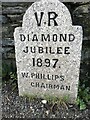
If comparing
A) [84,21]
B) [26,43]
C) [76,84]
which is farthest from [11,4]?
[76,84]

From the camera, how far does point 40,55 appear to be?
117 inches

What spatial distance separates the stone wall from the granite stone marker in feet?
1.01

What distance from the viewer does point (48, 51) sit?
2.93 meters

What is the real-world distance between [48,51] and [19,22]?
477 millimetres

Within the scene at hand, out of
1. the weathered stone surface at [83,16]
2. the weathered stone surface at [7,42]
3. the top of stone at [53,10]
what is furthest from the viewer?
the weathered stone surface at [7,42]

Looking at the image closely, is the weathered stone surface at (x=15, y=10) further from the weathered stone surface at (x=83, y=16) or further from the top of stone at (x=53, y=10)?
the weathered stone surface at (x=83, y=16)

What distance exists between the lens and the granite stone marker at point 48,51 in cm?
277

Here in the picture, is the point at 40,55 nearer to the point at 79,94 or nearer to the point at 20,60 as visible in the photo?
the point at 20,60

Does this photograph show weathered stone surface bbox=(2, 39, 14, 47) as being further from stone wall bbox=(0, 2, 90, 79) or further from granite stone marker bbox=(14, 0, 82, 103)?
granite stone marker bbox=(14, 0, 82, 103)

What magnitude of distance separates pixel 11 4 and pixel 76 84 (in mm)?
981

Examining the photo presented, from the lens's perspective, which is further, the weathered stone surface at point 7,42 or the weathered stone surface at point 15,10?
the weathered stone surface at point 7,42

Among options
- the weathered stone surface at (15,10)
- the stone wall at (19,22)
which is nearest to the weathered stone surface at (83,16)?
the stone wall at (19,22)

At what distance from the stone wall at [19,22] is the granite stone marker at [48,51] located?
308 mm

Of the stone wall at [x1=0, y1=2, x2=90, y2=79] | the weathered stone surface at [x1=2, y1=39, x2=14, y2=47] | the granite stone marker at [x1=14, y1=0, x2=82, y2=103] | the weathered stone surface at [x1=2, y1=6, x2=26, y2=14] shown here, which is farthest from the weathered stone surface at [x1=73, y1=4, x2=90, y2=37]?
the weathered stone surface at [x1=2, y1=39, x2=14, y2=47]
